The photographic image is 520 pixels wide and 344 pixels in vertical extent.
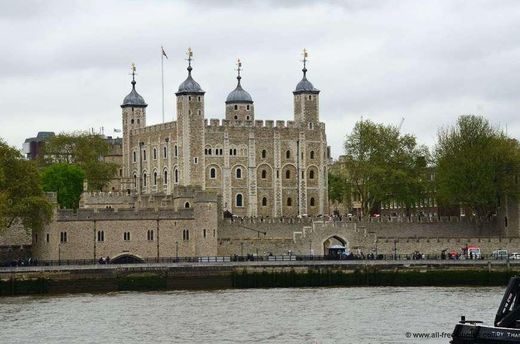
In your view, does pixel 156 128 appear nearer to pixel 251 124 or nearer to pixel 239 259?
pixel 251 124

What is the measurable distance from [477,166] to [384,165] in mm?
12304

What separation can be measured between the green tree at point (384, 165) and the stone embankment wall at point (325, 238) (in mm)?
8198

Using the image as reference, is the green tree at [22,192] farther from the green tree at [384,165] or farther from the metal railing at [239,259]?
the green tree at [384,165]

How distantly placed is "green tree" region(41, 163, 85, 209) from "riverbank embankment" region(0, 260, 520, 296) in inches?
1327

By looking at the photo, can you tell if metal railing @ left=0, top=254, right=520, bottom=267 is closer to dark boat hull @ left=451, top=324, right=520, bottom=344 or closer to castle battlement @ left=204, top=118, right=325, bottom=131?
castle battlement @ left=204, top=118, right=325, bottom=131

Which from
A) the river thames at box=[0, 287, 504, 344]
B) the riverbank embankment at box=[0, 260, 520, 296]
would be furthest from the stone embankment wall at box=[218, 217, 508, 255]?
the river thames at box=[0, 287, 504, 344]

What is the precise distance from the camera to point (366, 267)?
9750cm

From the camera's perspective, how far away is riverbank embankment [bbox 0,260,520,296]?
93125 mm


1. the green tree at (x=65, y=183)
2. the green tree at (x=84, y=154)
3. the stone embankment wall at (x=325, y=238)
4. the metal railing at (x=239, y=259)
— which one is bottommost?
the metal railing at (x=239, y=259)

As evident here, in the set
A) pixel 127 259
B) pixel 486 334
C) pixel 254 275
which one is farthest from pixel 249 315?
pixel 127 259

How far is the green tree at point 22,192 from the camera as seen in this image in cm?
10100

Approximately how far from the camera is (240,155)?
134m

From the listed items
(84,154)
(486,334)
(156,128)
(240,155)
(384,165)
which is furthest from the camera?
(84,154)

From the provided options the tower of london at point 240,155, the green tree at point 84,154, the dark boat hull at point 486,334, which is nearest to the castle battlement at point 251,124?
the tower of london at point 240,155
